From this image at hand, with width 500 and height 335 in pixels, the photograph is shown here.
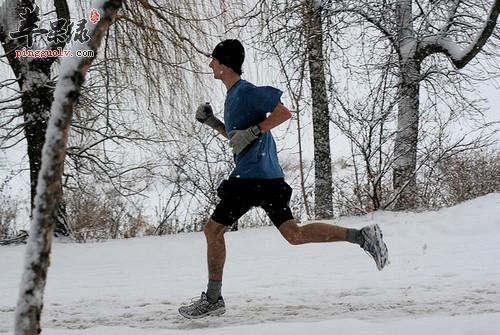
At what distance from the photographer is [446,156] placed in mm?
8852

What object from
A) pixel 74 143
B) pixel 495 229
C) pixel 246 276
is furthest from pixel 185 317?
pixel 74 143

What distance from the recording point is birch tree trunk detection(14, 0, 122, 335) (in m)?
1.69

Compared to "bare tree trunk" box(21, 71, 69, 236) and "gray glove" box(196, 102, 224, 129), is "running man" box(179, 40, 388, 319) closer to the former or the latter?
"gray glove" box(196, 102, 224, 129)

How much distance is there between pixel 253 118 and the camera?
3570mm

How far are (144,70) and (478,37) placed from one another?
506cm

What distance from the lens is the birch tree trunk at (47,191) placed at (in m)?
1.69

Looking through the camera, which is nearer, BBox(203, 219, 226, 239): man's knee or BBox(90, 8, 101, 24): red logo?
BBox(90, 8, 101, 24): red logo

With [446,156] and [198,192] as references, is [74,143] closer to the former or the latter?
[198,192]

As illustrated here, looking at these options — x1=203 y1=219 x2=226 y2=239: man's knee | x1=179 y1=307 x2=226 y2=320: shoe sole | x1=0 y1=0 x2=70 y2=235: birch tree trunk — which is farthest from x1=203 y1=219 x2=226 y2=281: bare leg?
x1=0 y1=0 x2=70 y2=235: birch tree trunk

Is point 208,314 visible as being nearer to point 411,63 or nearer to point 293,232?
point 293,232

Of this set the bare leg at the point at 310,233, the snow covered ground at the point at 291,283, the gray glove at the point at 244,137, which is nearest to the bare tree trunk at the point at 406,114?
the snow covered ground at the point at 291,283

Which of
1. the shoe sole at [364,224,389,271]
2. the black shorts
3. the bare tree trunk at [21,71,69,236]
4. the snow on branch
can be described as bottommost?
the shoe sole at [364,224,389,271]

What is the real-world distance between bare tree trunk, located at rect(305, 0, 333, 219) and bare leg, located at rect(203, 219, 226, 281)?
538 cm

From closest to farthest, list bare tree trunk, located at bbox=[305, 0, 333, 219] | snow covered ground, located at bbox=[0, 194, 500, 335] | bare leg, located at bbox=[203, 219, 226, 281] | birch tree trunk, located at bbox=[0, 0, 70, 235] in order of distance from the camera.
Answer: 1. snow covered ground, located at bbox=[0, 194, 500, 335]
2. bare leg, located at bbox=[203, 219, 226, 281]
3. birch tree trunk, located at bbox=[0, 0, 70, 235]
4. bare tree trunk, located at bbox=[305, 0, 333, 219]
